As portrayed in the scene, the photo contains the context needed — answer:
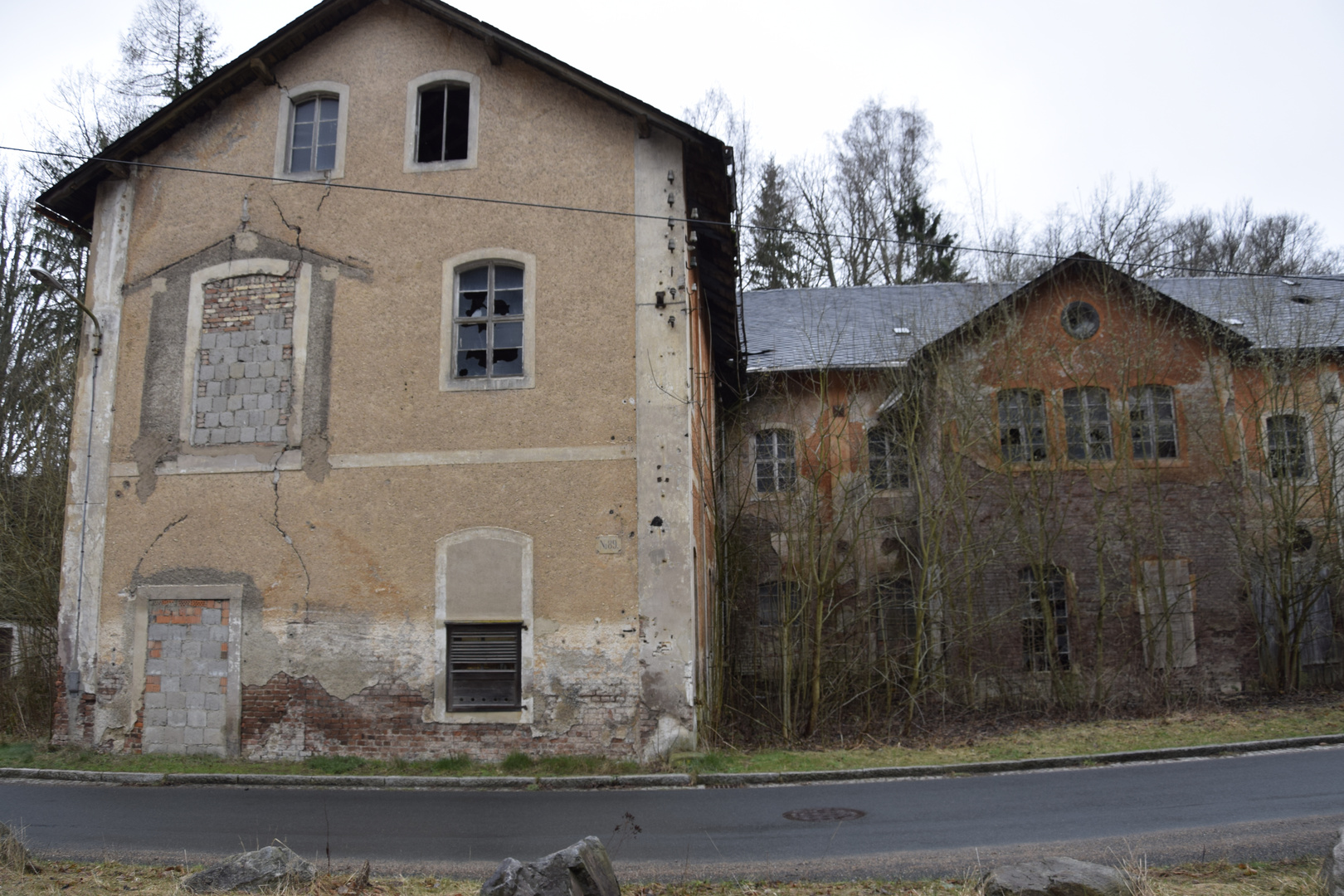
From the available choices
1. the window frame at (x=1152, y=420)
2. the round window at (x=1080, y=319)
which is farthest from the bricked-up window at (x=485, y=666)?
the round window at (x=1080, y=319)

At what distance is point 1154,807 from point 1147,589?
32.0ft

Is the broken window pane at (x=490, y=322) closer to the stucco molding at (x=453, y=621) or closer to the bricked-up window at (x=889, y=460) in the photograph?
the stucco molding at (x=453, y=621)

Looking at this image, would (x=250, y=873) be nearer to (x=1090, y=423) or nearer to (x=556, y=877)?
(x=556, y=877)

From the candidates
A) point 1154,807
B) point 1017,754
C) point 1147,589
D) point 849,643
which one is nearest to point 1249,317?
point 1147,589

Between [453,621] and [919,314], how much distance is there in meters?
13.7

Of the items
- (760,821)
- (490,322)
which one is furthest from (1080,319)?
(760,821)

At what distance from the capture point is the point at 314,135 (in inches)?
526

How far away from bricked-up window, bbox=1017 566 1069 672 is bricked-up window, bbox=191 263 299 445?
1181 centimetres

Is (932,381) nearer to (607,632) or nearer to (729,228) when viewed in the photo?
(729,228)

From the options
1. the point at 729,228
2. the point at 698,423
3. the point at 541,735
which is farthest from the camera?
the point at 698,423

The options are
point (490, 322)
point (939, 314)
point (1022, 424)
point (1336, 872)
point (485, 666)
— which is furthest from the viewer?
point (939, 314)

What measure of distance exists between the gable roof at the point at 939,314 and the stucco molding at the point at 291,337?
7.52 metres

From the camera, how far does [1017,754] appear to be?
37.5 feet

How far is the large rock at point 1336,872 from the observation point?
5.04m
